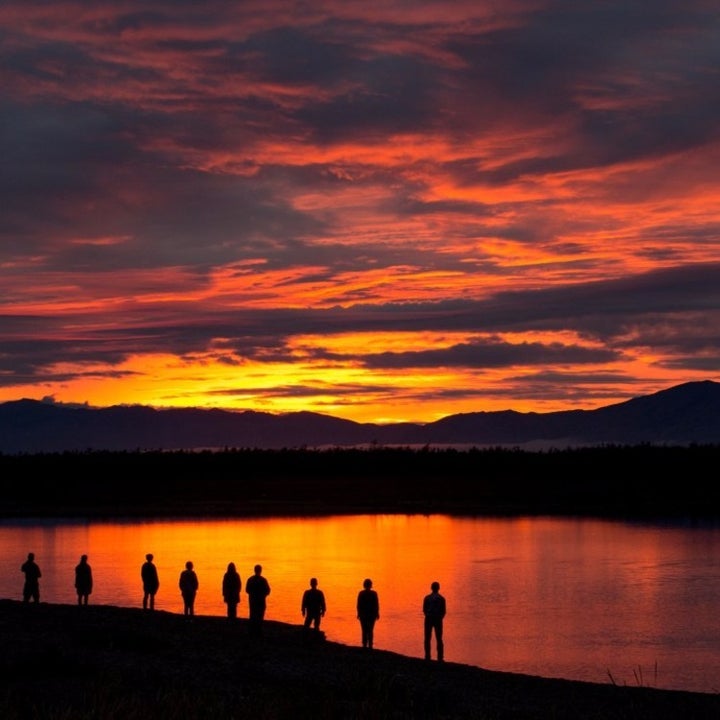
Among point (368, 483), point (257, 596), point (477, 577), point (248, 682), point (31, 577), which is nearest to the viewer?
point (248, 682)

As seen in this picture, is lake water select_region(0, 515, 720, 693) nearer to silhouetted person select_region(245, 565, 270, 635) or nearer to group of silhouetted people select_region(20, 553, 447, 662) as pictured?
group of silhouetted people select_region(20, 553, 447, 662)

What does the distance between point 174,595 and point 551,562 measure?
63.6 feet

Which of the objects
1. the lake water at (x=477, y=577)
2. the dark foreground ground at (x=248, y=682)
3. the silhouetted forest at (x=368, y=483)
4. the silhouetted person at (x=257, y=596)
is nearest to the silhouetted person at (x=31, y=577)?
the dark foreground ground at (x=248, y=682)

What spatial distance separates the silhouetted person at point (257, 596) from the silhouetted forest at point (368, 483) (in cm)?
6627

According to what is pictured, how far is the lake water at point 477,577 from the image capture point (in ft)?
117

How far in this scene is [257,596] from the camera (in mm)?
31562

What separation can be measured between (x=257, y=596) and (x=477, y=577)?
24317 millimetres

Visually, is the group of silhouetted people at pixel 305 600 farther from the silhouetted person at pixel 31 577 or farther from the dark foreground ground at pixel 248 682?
the dark foreground ground at pixel 248 682

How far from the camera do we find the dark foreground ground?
2097 cm

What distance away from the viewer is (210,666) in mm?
27844

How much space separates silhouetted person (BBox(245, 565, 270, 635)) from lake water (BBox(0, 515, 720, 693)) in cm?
500

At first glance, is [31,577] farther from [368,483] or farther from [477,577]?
[368,483]

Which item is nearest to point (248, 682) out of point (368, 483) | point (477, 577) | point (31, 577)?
point (31, 577)

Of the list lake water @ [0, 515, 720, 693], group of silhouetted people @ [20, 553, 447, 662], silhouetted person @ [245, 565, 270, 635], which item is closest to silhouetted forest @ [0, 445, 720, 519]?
lake water @ [0, 515, 720, 693]
